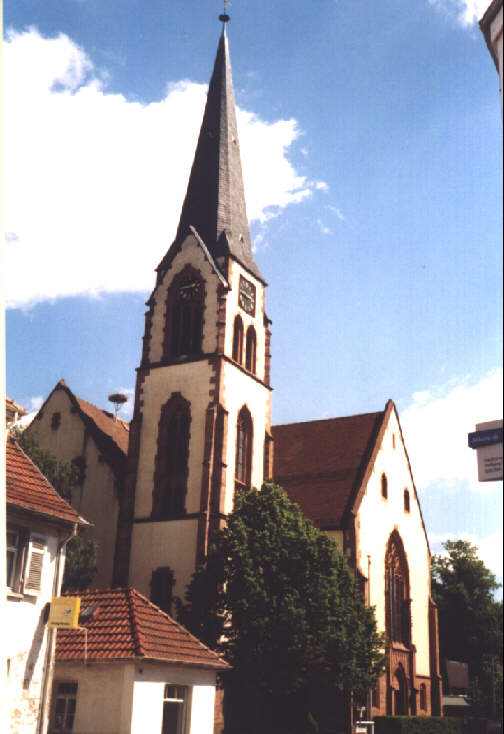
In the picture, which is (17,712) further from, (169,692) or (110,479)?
(110,479)

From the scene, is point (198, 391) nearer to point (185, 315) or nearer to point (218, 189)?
point (185, 315)

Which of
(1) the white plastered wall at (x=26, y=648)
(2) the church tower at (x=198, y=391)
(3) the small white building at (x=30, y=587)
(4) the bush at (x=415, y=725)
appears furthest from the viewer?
(2) the church tower at (x=198, y=391)

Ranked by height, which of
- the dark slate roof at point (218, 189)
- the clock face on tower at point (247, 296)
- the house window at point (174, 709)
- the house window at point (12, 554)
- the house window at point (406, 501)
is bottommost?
the house window at point (174, 709)

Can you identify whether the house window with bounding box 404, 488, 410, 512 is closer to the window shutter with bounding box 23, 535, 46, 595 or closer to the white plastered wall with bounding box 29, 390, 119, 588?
the white plastered wall with bounding box 29, 390, 119, 588

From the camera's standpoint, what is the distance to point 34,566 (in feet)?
66.4

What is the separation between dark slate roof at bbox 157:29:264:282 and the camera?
147 feet

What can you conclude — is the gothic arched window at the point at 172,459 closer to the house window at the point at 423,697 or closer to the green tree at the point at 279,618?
the green tree at the point at 279,618

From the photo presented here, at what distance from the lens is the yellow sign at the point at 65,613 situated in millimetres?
19734

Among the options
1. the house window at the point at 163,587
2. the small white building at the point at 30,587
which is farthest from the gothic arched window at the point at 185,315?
the small white building at the point at 30,587

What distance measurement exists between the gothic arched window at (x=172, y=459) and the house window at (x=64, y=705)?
16.4 meters

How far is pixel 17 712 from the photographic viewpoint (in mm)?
19031

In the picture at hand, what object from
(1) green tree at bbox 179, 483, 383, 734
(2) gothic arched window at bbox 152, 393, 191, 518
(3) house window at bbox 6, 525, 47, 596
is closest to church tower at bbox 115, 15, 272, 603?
(2) gothic arched window at bbox 152, 393, 191, 518

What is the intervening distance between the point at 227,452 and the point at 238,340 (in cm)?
663

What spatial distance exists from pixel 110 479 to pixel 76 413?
422 centimetres
